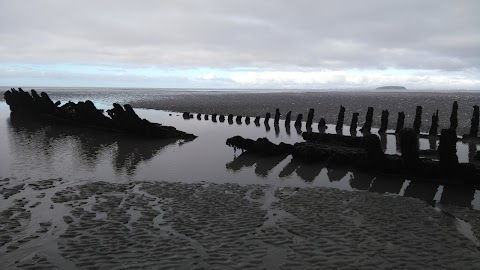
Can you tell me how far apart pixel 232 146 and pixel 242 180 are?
5648mm

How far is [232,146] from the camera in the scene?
1958cm

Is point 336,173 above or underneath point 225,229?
above

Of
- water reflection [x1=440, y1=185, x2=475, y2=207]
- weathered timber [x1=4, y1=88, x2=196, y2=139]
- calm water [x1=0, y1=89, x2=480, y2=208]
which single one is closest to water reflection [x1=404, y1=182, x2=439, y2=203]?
calm water [x1=0, y1=89, x2=480, y2=208]

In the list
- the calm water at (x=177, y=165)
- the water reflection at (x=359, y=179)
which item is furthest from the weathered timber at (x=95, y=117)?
the water reflection at (x=359, y=179)

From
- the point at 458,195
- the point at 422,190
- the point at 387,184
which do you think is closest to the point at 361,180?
the point at 387,184

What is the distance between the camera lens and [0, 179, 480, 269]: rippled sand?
7.26 meters

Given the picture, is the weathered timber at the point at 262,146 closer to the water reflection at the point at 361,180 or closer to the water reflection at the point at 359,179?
the water reflection at the point at 359,179

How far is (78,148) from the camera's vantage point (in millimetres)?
20594

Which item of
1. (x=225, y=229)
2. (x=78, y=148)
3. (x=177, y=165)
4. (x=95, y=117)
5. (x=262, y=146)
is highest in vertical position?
(x=95, y=117)

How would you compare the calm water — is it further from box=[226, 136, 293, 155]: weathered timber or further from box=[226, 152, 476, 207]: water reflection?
box=[226, 136, 293, 155]: weathered timber

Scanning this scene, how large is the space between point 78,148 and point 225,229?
14888 millimetres

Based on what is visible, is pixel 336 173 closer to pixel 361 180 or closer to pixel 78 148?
pixel 361 180

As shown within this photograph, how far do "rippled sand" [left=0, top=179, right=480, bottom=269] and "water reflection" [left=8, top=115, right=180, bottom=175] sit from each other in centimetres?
430

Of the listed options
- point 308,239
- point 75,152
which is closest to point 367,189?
point 308,239
